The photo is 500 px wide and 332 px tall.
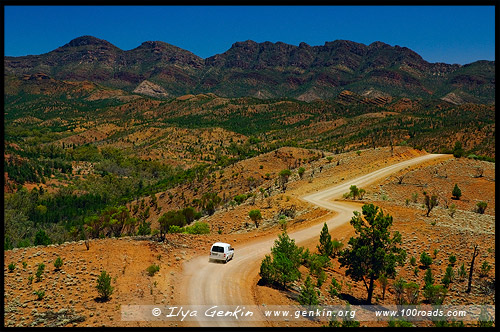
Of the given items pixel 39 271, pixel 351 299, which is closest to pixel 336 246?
pixel 351 299

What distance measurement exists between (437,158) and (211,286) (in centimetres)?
4756

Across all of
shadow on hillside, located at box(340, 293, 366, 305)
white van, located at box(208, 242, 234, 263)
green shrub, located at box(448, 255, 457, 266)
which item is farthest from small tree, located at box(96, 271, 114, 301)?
green shrub, located at box(448, 255, 457, 266)

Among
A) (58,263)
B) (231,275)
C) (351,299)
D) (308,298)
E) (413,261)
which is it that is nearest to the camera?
(308,298)

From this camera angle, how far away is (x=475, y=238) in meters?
24.0

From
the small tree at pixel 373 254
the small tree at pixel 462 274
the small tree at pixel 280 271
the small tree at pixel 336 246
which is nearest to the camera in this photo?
the small tree at pixel 373 254

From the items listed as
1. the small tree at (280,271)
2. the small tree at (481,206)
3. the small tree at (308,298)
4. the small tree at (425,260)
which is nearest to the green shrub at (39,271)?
the small tree at (280,271)

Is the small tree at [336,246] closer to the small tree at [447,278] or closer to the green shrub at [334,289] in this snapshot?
the green shrub at [334,289]

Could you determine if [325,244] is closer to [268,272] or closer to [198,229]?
[268,272]

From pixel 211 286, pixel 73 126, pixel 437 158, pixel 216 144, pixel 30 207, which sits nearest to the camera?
pixel 211 286

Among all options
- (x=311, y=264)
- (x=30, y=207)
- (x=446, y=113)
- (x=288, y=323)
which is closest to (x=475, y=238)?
(x=311, y=264)

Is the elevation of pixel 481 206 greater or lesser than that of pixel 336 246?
greater

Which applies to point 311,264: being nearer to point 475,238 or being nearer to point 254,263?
point 254,263

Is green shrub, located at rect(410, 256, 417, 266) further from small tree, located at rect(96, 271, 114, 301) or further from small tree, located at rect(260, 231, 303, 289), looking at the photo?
small tree, located at rect(96, 271, 114, 301)

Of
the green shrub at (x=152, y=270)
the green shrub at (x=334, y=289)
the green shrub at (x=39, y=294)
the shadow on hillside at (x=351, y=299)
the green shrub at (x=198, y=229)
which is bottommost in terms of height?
the shadow on hillside at (x=351, y=299)
